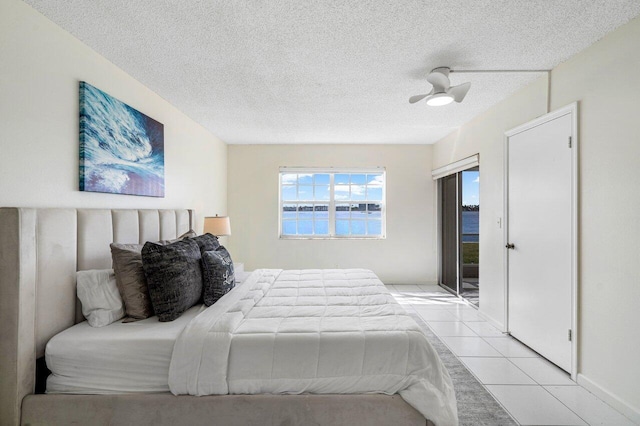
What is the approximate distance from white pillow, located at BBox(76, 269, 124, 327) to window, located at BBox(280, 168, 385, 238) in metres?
3.69

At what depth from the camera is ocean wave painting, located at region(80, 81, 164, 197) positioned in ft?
7.11

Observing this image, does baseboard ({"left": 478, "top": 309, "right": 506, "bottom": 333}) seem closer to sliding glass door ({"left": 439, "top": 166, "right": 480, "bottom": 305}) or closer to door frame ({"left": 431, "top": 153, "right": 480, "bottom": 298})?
sliding glass door ({"left": 439, "top": 166, "right": 480, "bottom": 305})

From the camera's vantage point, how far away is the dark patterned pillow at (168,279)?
6.31 ft

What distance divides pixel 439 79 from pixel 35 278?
9.74 feet

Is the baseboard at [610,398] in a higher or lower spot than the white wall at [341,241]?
lower

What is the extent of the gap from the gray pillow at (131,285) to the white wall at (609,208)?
10.0 feet

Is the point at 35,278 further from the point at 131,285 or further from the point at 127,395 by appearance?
the point at 127,395

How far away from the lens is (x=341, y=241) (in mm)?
5473

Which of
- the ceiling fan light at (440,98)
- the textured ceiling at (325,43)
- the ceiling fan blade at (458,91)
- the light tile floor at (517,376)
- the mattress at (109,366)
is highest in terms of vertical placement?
the textured ceiling at (325,43)

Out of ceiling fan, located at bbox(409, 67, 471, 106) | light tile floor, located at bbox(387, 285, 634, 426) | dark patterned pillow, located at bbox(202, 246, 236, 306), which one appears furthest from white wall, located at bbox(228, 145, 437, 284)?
dark patterned pillow, located at bbox(202, 246, 236, 306)

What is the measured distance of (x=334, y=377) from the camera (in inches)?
63.7

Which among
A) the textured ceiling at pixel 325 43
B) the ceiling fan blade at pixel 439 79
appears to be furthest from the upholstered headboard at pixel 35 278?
the ceiling fan blade at pixel 439 79

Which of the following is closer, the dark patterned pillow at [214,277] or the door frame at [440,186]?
the dark patterned pillow at [214,277]

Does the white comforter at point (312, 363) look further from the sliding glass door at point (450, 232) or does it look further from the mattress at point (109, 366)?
the sliding glass door at point (450, 232)
